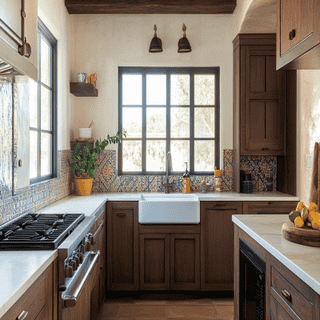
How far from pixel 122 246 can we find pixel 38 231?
1.67 meters

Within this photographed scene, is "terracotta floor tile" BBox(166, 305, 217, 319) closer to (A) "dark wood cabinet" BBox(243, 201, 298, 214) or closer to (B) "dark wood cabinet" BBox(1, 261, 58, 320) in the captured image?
(A) "dark wood cabinet" BBox(243, 201, 298, 214)

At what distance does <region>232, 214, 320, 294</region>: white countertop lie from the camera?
120 cm

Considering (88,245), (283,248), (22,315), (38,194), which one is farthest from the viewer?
(38,194)

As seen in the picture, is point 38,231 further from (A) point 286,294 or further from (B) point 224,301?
(B) point 224,301

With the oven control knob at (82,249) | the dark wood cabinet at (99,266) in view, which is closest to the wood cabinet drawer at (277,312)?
the oven control knob at (82,249)

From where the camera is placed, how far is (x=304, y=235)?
60.4 inches

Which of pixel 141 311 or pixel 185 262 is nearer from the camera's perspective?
pixel 141 311

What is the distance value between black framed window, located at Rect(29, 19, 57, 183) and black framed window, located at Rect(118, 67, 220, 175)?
0.94m

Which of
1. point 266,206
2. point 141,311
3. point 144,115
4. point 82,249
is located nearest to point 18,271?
point 82,249

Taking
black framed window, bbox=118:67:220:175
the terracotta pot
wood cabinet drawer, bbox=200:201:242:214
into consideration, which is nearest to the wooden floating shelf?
black framed window, bbox=118:67:220:175

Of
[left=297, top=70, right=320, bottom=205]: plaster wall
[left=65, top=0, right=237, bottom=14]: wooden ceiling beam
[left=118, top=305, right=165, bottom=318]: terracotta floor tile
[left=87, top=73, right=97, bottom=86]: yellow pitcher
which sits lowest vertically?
[left=118, top=305, right=165, bottom=318]: terracotta floor tile

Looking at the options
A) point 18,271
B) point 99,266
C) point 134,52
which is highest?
point 134,52

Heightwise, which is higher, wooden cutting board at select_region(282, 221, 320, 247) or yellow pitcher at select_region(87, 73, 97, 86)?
yellow pitcher at select_region(87, 73, 97, 86)

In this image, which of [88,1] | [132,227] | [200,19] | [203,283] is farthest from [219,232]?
[88,1]
